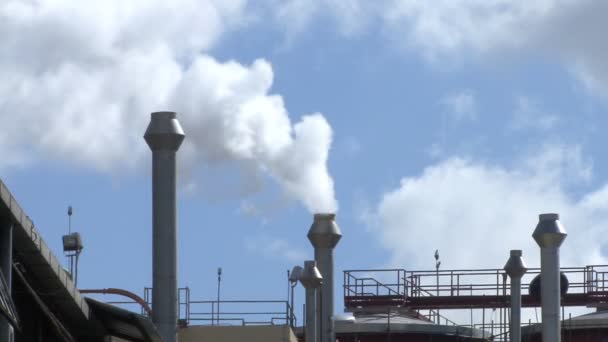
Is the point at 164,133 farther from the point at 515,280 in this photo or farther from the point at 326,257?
the point at 515,280

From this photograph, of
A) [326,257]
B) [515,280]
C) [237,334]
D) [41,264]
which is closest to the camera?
[41,264]

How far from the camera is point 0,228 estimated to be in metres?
28.8

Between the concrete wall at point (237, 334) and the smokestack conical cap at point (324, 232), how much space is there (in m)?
15.2

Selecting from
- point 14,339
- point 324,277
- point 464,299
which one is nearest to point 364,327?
point 464,299

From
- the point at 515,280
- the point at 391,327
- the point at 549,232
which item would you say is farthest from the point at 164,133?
the point at 391,327

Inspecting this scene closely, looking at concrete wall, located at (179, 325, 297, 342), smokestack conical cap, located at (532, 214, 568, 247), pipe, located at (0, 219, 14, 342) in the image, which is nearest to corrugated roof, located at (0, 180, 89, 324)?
pipe, located at (0, 219, 14, 342)

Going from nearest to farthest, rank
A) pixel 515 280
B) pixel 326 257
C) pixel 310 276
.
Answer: pixel 310 276 → pixel 326 257 → pixel 515 280

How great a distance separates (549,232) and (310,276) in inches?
321

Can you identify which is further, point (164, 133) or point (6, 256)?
point (164, 133)

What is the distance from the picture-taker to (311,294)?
108ft

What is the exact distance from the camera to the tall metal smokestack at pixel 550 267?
3816cm

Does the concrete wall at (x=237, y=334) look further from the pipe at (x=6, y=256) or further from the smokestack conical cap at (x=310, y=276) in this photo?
the pipe at (x=6, y=256)

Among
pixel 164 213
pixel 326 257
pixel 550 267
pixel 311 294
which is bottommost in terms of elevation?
pixel 311 294

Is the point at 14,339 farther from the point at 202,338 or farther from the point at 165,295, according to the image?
the point at 202,338
